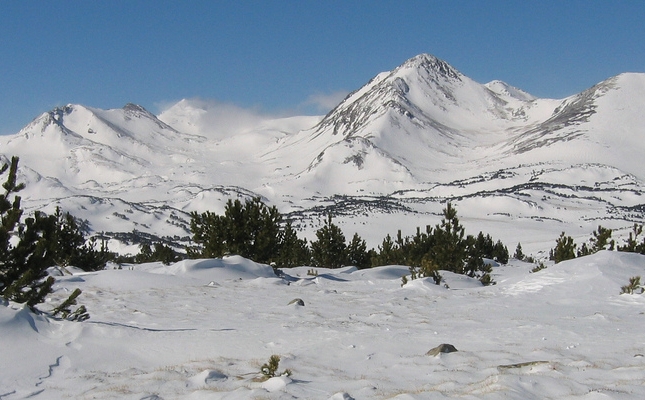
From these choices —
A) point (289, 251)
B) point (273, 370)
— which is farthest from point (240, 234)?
point (273, 370)

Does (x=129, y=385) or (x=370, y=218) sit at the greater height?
(x=370, y=218)

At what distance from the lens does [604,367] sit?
6742 mm

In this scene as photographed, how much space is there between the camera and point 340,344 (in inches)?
340

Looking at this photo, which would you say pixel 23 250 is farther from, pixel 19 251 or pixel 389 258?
pixel 389 258

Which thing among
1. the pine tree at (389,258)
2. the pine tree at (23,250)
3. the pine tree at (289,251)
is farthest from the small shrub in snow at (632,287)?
the pine tree at (389,258)

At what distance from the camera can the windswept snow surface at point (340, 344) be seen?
619 centimetres

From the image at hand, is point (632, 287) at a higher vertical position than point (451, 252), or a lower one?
lower

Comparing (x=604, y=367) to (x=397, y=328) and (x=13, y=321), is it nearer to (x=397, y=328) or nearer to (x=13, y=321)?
(x=397, y=328)

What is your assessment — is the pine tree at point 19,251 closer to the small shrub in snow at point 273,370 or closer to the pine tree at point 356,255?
the small shrub in snow at point 273,370

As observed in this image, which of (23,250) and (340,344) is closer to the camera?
(340,344)

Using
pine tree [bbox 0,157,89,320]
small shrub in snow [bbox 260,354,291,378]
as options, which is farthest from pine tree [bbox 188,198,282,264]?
small shrub in snow [bbox 260,354,291,378]

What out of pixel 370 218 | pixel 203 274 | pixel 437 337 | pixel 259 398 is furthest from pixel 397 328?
pixel 370 218

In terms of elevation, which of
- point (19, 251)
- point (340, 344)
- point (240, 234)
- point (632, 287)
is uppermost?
point (240, 234)

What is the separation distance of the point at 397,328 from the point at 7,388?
247 inches
